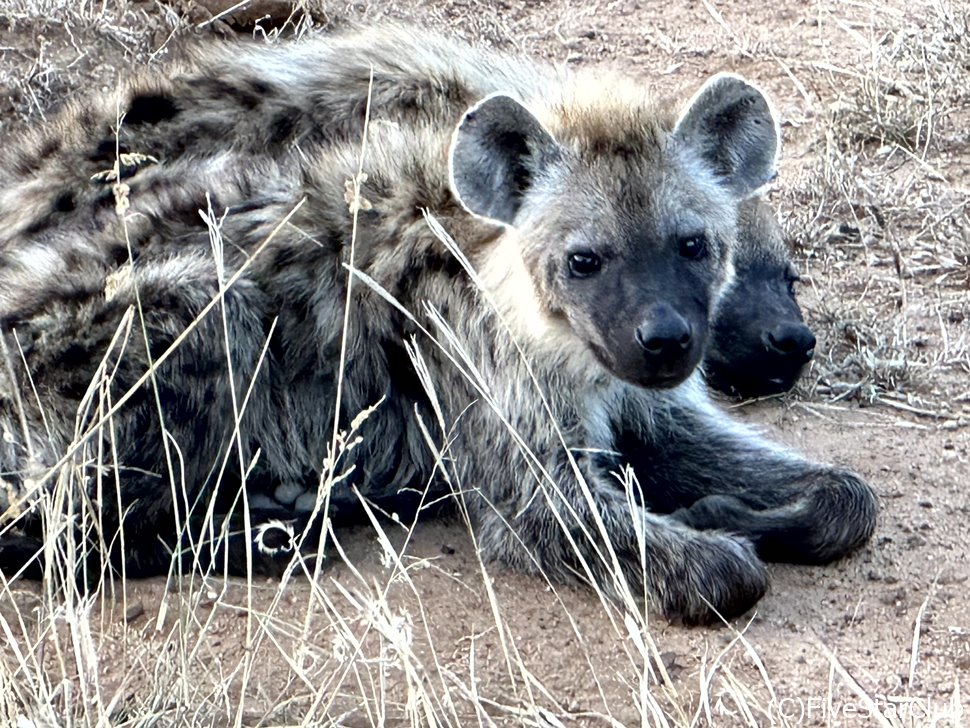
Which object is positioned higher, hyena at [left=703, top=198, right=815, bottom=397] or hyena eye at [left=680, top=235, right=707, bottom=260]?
hyena eye at [left=680, top=235, right=707, bottom=260]

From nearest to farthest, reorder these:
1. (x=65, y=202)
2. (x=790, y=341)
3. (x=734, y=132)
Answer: (x=734, y=132) < (x=65, y=202) < (x=790, y=341)

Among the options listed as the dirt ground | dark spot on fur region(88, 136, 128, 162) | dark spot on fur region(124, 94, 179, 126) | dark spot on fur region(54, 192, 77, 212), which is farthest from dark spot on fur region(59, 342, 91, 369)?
dark spot on fur region(124, 94, 179, 126)

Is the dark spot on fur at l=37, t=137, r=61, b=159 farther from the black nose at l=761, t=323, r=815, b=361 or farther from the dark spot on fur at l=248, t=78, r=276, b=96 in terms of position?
the black nose at l=761, t=323, r=815, b=361

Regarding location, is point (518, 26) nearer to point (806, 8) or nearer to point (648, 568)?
point (806, 8)

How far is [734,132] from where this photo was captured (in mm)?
3176

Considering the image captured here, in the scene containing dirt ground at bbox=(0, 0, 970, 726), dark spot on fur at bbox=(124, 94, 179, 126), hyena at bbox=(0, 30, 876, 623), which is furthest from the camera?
dark spot on fur at bbox=(124, 94, 179, 126)

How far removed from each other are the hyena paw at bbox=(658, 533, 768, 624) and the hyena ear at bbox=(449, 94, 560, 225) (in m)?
0.75

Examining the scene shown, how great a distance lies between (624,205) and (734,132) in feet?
1.18

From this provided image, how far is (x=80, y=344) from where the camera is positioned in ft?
9.64

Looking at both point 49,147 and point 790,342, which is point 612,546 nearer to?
point 790,342

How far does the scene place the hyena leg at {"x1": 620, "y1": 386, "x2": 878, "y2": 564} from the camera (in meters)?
3.03

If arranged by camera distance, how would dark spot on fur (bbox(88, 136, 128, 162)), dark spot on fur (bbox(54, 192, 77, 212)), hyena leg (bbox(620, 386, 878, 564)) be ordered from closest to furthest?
hyena leg (bbox(620, 386, 878, 564)), dark spot on fur (bbox(54, 192, 77, 212)), dark spot on fur (bbox(88, 136, 128, 162))

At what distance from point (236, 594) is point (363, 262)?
28.2 inches

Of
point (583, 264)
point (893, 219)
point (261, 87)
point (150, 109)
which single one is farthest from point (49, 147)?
point (893, 219)
